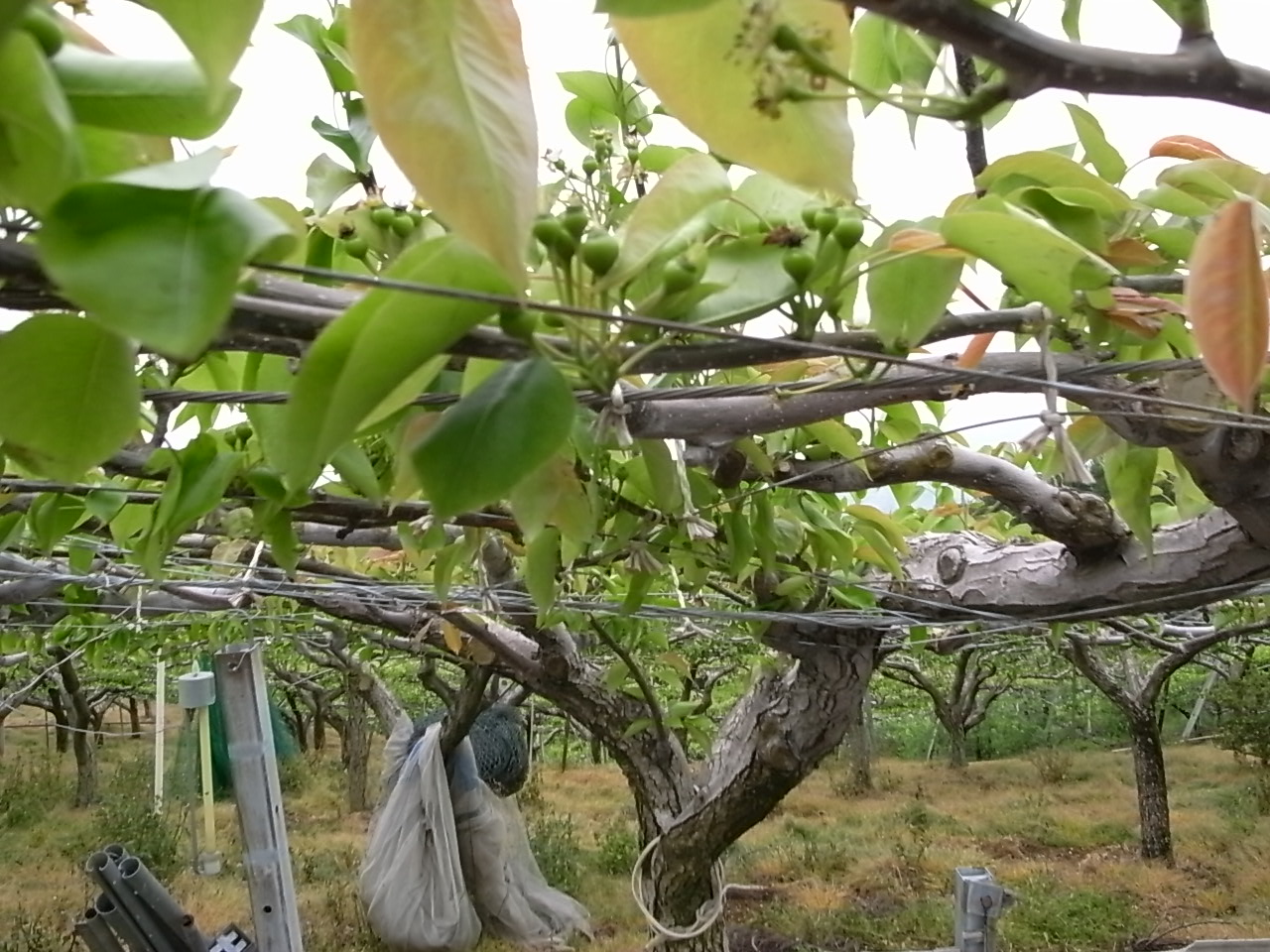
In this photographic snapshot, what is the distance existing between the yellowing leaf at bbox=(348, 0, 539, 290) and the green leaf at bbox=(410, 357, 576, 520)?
0.18 feet

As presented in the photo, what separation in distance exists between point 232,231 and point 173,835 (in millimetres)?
5589

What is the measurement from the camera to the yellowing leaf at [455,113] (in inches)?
7.4

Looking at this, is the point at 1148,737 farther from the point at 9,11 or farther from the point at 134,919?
the point at 9,11

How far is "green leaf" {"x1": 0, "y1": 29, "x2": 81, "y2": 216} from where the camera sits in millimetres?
166

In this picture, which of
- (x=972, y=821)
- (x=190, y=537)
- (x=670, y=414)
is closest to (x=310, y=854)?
(x=972, y=821)

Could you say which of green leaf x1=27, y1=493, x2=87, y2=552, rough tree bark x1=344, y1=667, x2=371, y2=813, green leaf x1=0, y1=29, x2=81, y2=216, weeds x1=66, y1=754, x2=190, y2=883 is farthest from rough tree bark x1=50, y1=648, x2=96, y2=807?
green leaf x1=0, y1=29, x2=81, y2=216

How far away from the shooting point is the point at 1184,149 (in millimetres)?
438

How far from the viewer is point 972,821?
5.52 meters

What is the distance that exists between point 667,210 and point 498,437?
88mm

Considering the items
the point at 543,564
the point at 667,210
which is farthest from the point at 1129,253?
the point at 543,564

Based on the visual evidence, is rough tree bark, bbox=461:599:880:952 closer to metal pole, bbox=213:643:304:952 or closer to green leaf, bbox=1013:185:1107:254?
metal pole, bbox=213:643:304:952

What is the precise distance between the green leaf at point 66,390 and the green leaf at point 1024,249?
23 centimetres

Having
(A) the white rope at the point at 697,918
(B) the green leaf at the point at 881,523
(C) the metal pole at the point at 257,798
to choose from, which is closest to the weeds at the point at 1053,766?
(A) the white rope at the point at 697,918

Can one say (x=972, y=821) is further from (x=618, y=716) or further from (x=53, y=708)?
(x=53, y=708)
